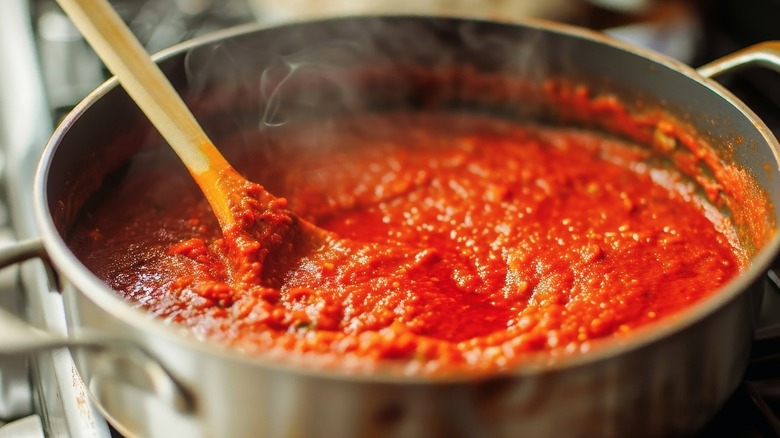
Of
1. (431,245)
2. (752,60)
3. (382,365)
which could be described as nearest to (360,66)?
(431,245)

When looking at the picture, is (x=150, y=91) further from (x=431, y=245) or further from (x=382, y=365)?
(x=382, y=365)

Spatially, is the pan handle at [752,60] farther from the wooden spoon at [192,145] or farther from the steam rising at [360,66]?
the wooden spoon at [192,145]

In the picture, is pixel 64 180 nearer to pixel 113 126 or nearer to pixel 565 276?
pixel 113 126

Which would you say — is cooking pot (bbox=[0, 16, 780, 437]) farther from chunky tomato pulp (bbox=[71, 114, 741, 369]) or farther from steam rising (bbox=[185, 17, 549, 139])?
chunky tomato pulp (bbox=[71, 114, 741, 369])

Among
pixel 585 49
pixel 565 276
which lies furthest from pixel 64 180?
pixel 585 49

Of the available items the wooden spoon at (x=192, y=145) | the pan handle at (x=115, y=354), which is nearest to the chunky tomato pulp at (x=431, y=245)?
the wooden spoon at (x=192, y=145)

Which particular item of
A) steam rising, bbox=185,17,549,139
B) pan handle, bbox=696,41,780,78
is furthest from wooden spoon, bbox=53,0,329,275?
pan handle, bbox=696,41,780,78

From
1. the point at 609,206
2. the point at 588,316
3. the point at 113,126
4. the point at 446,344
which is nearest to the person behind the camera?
the point at 446,344
